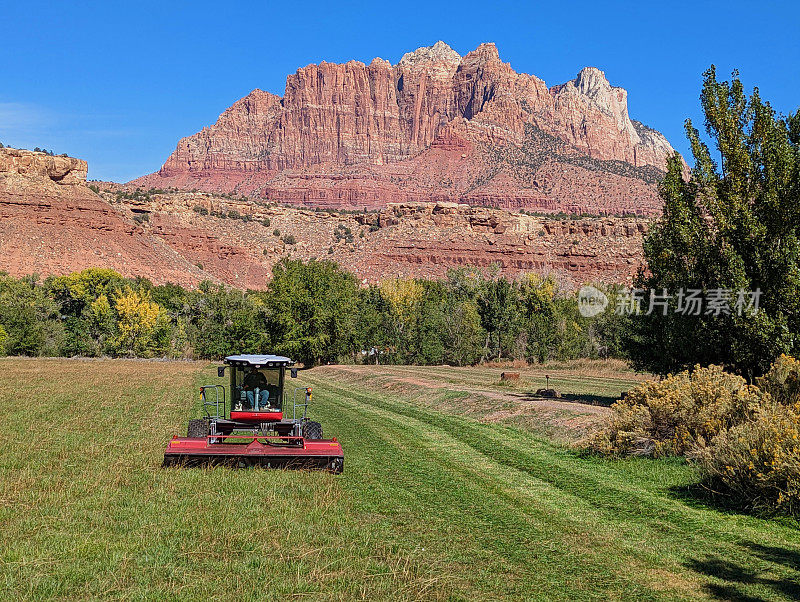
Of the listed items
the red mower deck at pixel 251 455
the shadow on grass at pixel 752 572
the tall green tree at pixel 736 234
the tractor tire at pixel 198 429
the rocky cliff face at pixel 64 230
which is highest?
the rocky cliff face at pixel 64 230

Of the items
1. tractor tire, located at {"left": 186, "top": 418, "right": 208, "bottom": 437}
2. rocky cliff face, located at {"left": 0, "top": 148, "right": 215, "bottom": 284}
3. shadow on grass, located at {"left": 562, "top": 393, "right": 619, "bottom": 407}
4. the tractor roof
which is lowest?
shadow on grass, located at {"left": 562, "top": 393, "right": 619, "bottom": 407}

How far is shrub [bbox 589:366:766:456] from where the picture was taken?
15.6 meters

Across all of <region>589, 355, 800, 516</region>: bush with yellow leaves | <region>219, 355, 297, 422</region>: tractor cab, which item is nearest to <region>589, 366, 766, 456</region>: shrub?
<region>589, 355, 800, 516</region>: bush with yellow leaves

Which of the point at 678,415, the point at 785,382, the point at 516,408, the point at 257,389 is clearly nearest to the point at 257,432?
the point at 257,389

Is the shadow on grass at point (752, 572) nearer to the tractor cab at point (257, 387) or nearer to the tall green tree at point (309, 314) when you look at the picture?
the tractor cab at point (257, 387)

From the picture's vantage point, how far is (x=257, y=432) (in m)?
17.1

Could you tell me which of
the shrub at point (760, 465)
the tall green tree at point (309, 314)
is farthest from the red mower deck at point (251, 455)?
the tall green tree at point (309, 314)

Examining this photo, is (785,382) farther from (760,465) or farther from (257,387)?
(257,387)

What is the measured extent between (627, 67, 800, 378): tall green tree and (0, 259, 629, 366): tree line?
4798 centimetres

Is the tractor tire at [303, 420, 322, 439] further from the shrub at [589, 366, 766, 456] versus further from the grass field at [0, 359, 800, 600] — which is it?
the shrub at [589, 366, 766, 456]

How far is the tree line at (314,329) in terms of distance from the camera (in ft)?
235

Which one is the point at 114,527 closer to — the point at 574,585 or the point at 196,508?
the point at 196,508

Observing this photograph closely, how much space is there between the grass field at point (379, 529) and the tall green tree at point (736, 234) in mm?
7396

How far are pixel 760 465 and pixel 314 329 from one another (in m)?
58.6
